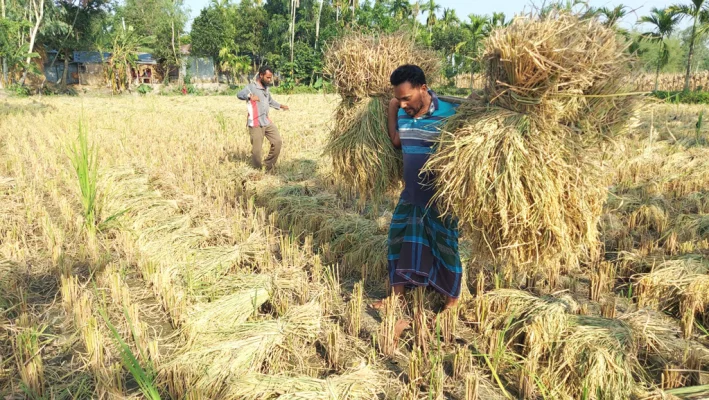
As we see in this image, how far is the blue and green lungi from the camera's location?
2424 millimetres

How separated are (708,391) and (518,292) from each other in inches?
37.4

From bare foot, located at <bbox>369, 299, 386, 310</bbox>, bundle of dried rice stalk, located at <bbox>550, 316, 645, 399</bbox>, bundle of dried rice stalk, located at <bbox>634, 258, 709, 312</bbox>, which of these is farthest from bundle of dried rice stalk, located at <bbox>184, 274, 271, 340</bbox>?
bundle of dried rice stalk, located at <bbox>634, 258, 709, 312</bbox>

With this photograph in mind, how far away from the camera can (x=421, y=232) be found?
8.24ft

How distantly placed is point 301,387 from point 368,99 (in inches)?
65.7

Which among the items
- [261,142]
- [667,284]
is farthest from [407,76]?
[261,142]

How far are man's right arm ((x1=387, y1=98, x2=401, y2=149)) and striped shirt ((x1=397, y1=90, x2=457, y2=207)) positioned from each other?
60 millimetres

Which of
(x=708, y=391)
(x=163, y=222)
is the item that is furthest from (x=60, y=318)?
(x=708, y=391)

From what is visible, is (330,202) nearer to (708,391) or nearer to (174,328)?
(174,328)

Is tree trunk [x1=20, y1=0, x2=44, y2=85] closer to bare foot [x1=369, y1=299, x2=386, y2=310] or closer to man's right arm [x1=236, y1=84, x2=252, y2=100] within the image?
man's right arm [x1=236, y1=84, x2=252, y2=100]

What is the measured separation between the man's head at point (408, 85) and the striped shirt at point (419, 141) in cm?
10

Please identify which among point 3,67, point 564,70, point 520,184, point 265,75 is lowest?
point 520,184

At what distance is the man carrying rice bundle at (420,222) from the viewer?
93.1 inches

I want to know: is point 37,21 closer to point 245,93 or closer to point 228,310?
point 245,93

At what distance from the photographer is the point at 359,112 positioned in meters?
2.79
